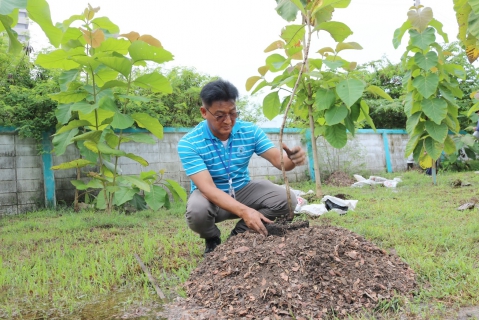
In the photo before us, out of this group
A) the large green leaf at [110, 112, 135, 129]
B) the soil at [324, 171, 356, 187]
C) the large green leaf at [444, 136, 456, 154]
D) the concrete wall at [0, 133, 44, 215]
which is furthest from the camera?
the soil at [324, 171, 356, 187]

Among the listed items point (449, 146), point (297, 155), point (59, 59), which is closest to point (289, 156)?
point (297, 155)

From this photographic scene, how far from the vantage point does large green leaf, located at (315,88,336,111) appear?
459cm

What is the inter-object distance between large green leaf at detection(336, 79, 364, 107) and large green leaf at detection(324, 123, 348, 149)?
30.0 inches

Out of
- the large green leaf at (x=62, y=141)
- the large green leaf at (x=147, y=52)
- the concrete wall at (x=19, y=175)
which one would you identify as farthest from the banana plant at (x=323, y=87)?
the concrete wall at (x=19, y=175)

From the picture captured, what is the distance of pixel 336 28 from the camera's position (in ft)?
8.25

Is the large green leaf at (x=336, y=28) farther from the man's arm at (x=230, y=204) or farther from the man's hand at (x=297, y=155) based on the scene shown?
the man's arm at (x=230, y=204)

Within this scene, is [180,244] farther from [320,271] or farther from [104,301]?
[320,271]

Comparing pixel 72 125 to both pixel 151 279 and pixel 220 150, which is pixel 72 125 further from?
pixel 151 279

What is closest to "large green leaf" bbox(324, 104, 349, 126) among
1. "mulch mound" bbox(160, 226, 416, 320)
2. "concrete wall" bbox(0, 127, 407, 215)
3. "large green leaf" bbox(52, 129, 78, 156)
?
"mulch mound" bbox(160, 226, 416, 320)

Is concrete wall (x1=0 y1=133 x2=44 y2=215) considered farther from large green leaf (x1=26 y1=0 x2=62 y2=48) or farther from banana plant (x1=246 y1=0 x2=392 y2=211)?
large green leaf (x1=26 y1=0 x2=62 y2=48)

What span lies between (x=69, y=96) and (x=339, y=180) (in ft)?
17.4

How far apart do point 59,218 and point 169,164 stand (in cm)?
215

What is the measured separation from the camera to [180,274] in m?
2.46

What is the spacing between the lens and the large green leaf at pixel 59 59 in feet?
12.2
